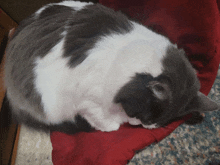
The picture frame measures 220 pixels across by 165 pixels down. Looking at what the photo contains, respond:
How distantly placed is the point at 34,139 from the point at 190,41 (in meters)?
1.46

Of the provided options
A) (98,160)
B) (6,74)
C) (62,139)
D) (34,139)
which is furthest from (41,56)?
(34,139)

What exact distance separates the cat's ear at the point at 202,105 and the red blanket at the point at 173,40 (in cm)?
19

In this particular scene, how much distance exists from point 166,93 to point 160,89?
42mm

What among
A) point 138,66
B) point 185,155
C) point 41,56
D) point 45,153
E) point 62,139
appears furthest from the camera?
point 45,153

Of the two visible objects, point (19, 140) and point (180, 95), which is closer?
point (180, 95)

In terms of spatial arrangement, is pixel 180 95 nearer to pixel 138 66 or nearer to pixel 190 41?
pixel 138 66

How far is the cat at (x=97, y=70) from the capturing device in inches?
28.4

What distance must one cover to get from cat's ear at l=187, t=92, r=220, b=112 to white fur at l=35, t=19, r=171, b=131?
315mm

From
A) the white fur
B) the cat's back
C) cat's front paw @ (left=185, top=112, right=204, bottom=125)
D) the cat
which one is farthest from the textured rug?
the cat's back

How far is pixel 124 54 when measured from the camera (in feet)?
2.43

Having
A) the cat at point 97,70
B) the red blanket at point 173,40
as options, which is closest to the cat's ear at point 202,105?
the cat at point 97,70

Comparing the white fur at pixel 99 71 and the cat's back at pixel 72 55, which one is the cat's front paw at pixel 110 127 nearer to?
the white fur at pixel 99 71

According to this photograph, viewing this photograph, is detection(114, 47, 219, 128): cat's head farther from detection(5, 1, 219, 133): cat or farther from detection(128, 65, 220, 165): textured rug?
detection(128, 65, 220, 165): textured rug

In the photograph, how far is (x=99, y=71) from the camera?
76cm
